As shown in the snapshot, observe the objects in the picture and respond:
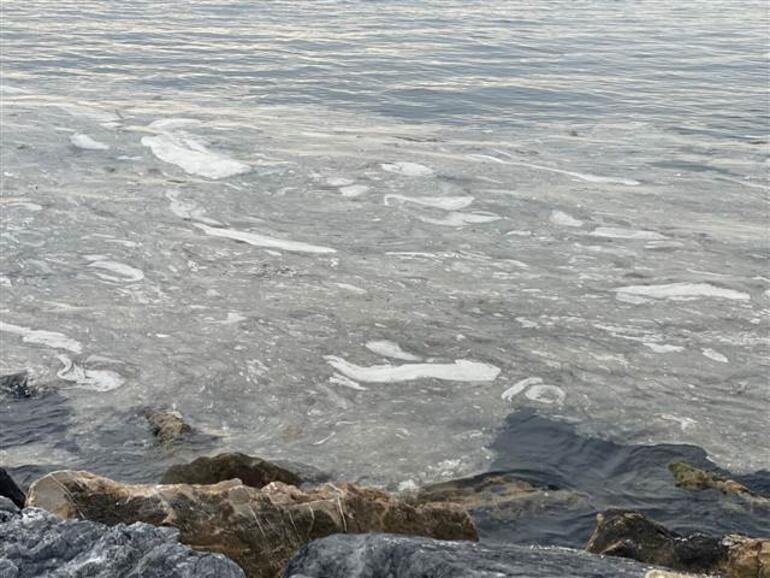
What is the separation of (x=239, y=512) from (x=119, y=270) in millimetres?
4065

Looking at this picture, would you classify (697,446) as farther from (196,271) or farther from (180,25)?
(180,25)

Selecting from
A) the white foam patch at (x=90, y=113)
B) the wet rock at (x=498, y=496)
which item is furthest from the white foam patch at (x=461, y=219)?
the white foam patch at (x=90, y=113)

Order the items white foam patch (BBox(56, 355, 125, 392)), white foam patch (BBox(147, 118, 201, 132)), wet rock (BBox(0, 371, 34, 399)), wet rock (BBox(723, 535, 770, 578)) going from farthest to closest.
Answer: white foam patch (BBox(147, 118, 201, 132))
white foam patch (BBox(56, 355, 125, 392))
wet rock (BBox(0, 371, 34, 399))
wet rock (BBox(723, 535, 770, 578))

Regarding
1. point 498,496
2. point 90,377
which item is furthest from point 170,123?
point 498,496

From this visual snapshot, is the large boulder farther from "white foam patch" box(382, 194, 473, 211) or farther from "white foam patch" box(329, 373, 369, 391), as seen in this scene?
"white foam patch" box(382, 194, 473, 211)

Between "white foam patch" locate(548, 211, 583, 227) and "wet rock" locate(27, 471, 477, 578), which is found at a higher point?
"wet rock" locate(27, 471, 477, 578)

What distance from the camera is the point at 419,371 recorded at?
602 cm

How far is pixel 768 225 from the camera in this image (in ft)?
28.9

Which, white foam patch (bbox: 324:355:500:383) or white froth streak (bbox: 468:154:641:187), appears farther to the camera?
white froth streak (bbox: 468:154:641:187)

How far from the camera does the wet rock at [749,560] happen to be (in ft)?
12.0

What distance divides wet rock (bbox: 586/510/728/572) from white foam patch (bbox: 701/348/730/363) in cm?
214

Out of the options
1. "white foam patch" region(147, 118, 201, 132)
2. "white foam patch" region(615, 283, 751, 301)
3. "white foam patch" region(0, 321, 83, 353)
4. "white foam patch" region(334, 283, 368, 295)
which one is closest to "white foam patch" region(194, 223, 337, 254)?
"white foam patch" region(334, 283, 368, 295)

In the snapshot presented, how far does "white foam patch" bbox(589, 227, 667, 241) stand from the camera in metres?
8.35

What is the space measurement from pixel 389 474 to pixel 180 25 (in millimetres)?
19007
